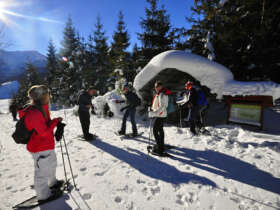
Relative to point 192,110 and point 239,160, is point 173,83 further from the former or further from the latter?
point 239,160

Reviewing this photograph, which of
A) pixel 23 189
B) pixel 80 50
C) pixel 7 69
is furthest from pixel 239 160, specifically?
pixel 7 69

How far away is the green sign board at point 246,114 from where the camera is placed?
19.4 ft

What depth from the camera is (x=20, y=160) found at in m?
4.25

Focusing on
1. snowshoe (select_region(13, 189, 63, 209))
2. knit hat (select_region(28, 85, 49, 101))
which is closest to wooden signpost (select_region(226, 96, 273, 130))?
snowshoe (select_region(13, 189, 63, 209))

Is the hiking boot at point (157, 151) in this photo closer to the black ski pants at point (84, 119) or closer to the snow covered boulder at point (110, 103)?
the black ski pants at point (84, 119)

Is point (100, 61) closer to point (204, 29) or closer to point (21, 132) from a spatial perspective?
point (204, 29)

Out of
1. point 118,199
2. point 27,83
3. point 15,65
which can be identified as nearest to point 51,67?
point 27,83

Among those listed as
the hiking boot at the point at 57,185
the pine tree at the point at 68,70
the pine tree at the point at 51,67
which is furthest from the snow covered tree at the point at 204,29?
the pine tree at the point at 51,67

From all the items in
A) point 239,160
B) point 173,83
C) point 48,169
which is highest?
point 173,83

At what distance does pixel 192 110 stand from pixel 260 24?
7.21 metres

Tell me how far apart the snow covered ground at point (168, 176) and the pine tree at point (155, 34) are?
29.9 ft

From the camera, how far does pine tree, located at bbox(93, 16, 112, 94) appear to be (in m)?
22.7

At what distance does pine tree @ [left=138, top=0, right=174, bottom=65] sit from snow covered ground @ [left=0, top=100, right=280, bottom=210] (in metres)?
9.10

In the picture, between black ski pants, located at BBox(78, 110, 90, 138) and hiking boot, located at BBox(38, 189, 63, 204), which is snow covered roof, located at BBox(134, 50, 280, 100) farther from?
hiking boot, located at BBox(38, 189, 63, 204)
